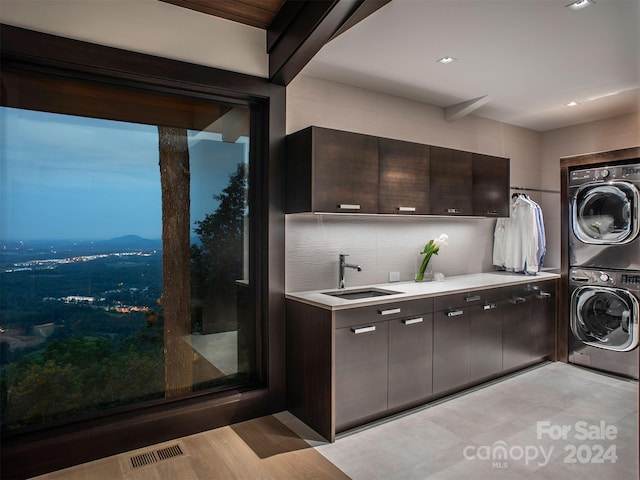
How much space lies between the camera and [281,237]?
3.02 meters

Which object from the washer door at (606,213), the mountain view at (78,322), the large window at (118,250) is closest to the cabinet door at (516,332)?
the washer door at (606,213)

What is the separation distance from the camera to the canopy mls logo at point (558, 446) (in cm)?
235

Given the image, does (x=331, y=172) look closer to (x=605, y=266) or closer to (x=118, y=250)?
(x=118, y=250)

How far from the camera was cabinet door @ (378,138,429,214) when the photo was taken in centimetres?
317

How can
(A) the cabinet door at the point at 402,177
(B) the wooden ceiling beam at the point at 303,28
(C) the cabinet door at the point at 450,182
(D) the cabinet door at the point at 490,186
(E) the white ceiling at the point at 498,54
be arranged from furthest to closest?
(D) the cabinet door at the point at 490,186, (C) the cabinet door at the point at 450,182, (A) the cabinet door at the point at 402,177, (E) the white ceiling at the point at 498,54, (B) the wooden ceiling beam at the point at 303,28

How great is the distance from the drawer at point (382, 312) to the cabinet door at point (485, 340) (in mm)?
602

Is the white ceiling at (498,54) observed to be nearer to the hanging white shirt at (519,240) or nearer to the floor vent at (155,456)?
the hanging white shirt at (519,240)

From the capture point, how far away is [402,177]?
3.29 m

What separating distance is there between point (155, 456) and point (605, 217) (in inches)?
163

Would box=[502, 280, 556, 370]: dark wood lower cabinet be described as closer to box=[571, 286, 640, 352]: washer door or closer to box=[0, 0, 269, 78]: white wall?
box=[571, 286, 640, 352]: washer door

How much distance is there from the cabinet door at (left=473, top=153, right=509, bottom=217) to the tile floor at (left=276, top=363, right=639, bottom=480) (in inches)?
64.9

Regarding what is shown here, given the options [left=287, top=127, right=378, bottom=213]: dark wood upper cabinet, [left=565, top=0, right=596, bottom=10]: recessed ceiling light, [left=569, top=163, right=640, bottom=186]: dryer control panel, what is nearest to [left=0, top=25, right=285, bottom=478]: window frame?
[left=287, top=127, right=378, bottom=213]: dark wood upper cabinet

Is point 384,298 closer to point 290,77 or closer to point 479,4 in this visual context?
point 290,77

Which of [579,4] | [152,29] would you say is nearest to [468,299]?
[579,4]
